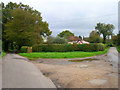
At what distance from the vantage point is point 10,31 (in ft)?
90.7

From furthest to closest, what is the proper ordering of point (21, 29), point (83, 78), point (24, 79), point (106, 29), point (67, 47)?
point (106, 29), point (21, 29), point (67, 47), point (83, 78), point (24, 79)

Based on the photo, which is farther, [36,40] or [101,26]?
[101,26]

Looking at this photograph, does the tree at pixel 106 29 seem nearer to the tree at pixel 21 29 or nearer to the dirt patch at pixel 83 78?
the tree at pixel 21 29

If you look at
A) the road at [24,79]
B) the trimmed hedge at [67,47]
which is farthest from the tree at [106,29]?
the road at [24,79]

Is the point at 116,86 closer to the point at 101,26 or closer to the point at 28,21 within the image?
the point at 28,21

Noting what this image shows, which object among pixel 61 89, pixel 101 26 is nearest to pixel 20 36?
pixel 61 89

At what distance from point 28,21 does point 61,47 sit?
9947mm

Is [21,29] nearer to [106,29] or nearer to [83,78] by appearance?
[83,78]

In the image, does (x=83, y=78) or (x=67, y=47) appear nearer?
(x=83, y=78)

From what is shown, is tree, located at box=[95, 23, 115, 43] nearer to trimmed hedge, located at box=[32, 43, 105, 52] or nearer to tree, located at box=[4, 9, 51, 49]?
trimmed hedge, located at box=[32, 43, 105, 52]

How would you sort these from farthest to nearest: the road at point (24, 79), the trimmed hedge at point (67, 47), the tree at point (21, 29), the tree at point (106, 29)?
the tree at point (106, 29) → the tree at point (21, 29) → the trimmed hedge at point (67, 47) → the road at point (24, 79)

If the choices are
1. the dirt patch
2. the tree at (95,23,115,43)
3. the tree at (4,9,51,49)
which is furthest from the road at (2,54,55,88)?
the tree at (95,23,115,43)

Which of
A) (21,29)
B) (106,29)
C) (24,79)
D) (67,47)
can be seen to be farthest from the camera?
(106,29)

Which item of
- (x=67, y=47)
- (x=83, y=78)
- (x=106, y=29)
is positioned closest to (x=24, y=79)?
(x=83, y=78)
